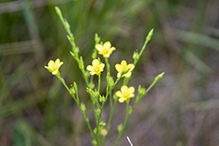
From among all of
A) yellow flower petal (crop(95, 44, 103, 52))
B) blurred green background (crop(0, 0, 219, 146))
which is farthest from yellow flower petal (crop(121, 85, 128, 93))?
blurred green background (crop(0, 0, 219, 146))

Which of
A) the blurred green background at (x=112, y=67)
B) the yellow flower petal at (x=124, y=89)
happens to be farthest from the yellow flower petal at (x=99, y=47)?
the blurred green background at (x=112, y=67)

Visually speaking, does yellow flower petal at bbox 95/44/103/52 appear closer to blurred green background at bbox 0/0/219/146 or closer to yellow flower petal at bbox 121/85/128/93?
→ yellow flower petal at bbox 121/85/128/93

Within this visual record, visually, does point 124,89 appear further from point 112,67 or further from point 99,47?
point 112,67

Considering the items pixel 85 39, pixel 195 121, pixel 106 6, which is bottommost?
pixel 195 121

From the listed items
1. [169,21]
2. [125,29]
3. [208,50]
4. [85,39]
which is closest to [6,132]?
[85,39]

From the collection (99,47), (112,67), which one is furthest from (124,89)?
(112,67)

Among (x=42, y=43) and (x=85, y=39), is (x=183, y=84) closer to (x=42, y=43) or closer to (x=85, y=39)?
(x=85, y=39)

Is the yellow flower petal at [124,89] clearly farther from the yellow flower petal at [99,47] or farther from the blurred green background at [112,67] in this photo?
the blurred green background at [112,67]

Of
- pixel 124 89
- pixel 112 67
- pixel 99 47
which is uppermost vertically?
pixel 112 67
